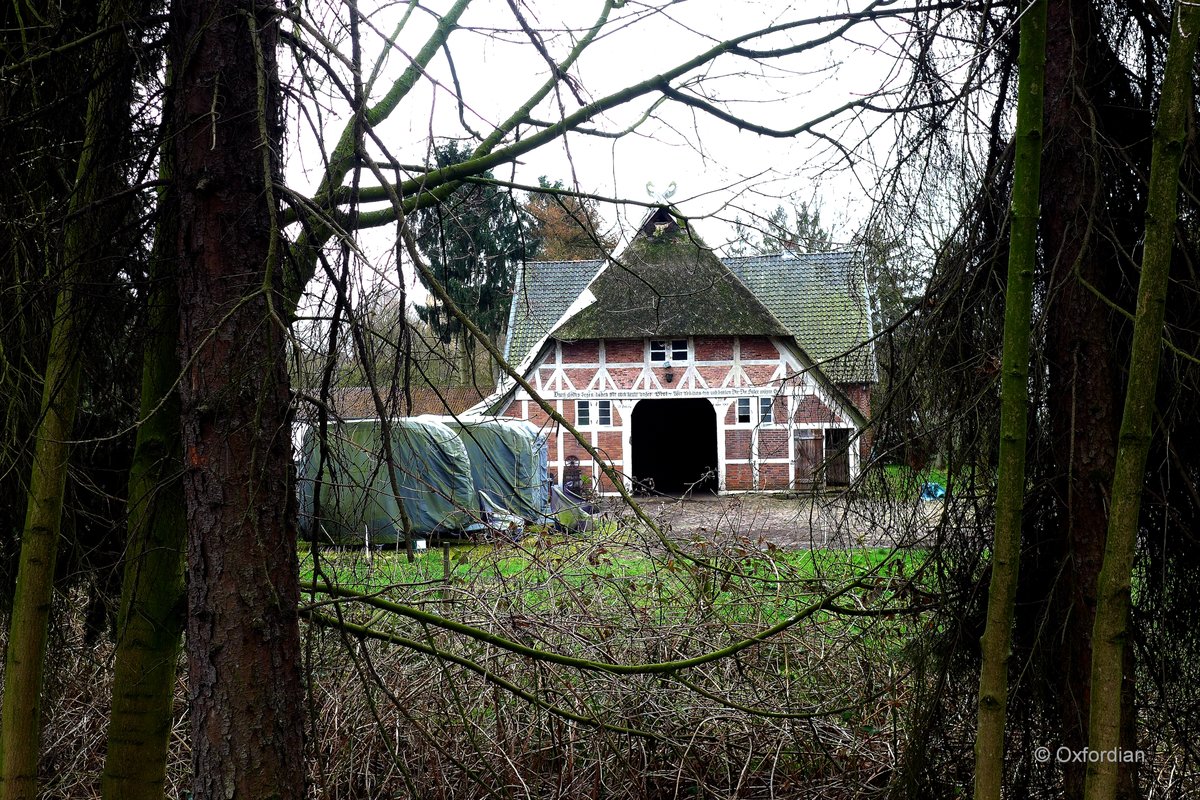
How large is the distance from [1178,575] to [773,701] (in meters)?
2.19

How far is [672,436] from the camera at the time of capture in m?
27.8

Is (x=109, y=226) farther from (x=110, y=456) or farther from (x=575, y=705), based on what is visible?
(x=575, y=705)

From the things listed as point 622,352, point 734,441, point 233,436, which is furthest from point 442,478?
point 734,441

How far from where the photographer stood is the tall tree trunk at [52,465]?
9.22 feet

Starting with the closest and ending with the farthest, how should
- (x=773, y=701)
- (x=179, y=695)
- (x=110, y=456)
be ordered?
(x=110, y=456)
(x=773, y=701)
(x=179, y=695)

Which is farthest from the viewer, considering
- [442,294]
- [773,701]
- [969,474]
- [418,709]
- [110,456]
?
[773,701]

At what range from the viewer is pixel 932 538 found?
11.6 ft

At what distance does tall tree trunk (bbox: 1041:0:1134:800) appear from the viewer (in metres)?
2.99

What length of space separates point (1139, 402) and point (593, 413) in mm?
22044

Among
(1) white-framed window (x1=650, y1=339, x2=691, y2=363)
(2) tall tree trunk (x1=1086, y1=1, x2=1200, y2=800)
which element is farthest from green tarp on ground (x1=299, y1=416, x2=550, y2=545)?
(1) white-framed window (x1=650, y1=339, x2=691, y2=363)

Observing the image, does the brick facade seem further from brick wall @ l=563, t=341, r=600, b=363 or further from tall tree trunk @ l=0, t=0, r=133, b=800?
tall tree trunk @ l=0, t=0, r=133, b=800

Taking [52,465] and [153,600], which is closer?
[52,465]

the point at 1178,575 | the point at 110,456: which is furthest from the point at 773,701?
the point at 110,456

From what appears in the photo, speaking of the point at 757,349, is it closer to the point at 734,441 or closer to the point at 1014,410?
the point at 734,441
